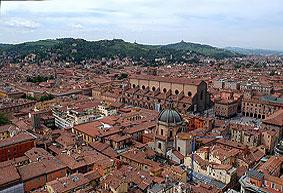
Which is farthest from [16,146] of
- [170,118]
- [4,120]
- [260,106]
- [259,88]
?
[259,88]

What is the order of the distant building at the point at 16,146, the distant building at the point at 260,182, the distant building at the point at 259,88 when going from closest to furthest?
the distant building at the point at 260,182, the distant building at the point at 16,146, the distant building at the point at 259,88

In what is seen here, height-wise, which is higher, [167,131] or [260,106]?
[167,131]

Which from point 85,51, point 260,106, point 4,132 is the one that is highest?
point 85,51

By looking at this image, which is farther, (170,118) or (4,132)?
(4,132)

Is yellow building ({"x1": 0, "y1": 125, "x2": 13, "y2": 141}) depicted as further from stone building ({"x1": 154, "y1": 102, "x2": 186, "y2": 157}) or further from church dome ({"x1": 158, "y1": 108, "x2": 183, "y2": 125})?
church dome ({"x1": 158, "y1": 108, "x2": 183, "y2": 125})

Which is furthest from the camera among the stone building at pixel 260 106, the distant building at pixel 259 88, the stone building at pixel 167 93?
the distant building at pixel 259 88

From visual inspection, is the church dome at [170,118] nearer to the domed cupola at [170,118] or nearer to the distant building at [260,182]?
the domed cupola at [170,118]

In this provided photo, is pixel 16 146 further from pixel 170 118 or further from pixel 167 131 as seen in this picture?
pixel 170 118

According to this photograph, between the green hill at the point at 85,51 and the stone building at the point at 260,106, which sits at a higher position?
the green hill at the point at 85,51

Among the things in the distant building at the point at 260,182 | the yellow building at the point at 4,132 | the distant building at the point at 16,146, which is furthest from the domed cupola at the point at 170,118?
the yellow building at the point at 4,132

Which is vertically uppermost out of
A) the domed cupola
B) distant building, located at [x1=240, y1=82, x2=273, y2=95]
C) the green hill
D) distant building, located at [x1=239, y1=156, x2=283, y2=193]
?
the green hill

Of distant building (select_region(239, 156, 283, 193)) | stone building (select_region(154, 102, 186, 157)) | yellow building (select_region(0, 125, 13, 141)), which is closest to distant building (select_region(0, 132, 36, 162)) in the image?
yellow building (select_region(0, 125, 13, 141))

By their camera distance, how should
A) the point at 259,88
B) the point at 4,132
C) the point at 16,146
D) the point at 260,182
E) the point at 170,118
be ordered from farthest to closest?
the point at 259,88
the point at 4,132
the point at 170,118
the point at 16,146
the point at 260,182

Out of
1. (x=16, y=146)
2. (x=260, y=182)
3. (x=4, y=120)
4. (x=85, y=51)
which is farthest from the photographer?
(x=85, y=51)
